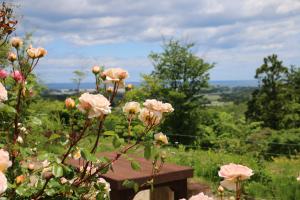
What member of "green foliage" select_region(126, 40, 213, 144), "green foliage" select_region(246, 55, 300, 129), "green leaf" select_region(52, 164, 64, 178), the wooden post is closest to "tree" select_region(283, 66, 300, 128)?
"green foliage" select_region(246, 55, 300, 129)

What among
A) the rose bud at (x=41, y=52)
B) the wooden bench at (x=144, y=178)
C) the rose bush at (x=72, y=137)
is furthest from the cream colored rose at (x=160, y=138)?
the wooden bench at (x=144, y=178)

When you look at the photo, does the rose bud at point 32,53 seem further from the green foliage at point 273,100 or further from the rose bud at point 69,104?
the green foliage at point 273,100

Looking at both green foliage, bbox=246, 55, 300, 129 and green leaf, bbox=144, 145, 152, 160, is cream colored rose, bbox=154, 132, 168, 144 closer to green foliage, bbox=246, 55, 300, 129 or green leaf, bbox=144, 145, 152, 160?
green leaf, bbox=144, 145, 152, 160

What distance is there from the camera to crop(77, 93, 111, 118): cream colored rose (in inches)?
53.6

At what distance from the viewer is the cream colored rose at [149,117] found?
160 cm

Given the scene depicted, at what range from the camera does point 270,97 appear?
23.2 meters

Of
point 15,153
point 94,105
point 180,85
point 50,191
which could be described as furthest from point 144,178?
point 180,85

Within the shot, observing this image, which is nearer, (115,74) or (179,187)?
Answer: (115,74)

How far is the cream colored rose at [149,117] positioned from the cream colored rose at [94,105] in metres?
0.26

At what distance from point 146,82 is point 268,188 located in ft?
36.8

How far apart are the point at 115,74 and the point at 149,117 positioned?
197 millimetres

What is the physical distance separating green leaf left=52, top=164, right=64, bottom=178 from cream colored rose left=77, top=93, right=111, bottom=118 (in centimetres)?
21

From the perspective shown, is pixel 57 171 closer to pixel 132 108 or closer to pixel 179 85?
pixel 132 108

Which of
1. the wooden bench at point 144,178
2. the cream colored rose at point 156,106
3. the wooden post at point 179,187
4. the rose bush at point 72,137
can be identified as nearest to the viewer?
the rose bush at point 72,137
